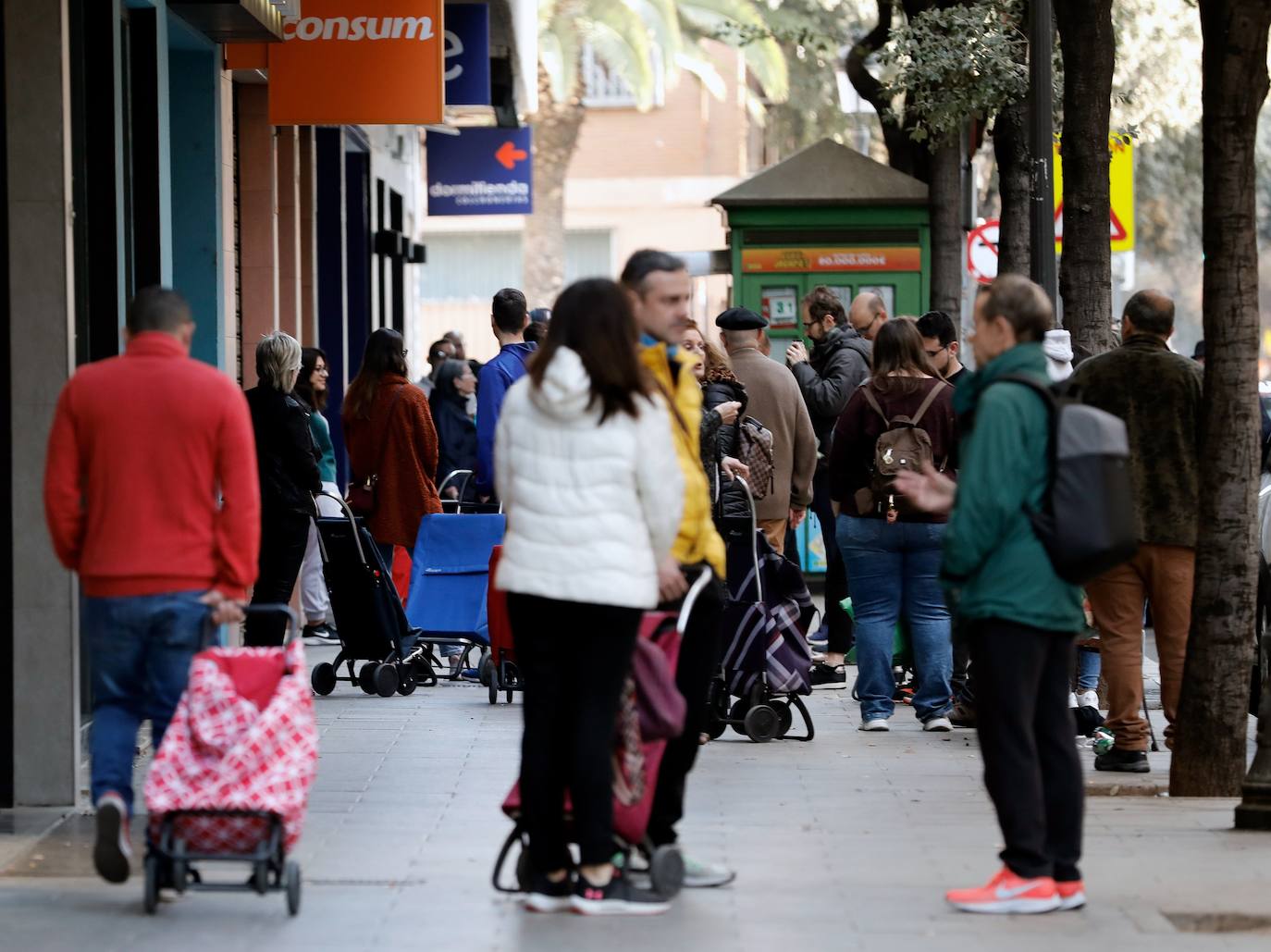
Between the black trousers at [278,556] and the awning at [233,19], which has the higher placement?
the awning at [233,19]

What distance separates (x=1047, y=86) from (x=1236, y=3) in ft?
13.8

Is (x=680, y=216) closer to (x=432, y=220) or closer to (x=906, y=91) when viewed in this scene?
(x=432, y=220)

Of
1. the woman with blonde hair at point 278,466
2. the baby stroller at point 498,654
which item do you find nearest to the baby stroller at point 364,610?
the woman with blonde hair at point 278,466

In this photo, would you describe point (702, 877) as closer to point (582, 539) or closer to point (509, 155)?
point (582, 539)

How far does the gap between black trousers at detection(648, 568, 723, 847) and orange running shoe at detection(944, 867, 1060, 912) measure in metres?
0.89

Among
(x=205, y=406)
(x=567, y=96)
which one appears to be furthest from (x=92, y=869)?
(x=567, y=96)

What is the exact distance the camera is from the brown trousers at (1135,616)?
945 cm

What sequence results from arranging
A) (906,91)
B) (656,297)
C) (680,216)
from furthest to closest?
(680,216) → (906,91) → (656,297)

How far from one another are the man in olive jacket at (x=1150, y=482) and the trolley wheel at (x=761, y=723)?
62.6 inches

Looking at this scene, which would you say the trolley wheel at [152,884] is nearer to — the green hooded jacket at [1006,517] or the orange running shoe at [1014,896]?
the orange running shoe at [1014,896]

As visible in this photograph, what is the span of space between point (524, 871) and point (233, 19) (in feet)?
18.1

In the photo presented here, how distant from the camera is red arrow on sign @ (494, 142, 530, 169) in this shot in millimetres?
26672

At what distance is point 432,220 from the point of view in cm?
6303

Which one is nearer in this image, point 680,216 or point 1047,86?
point 1047,86
